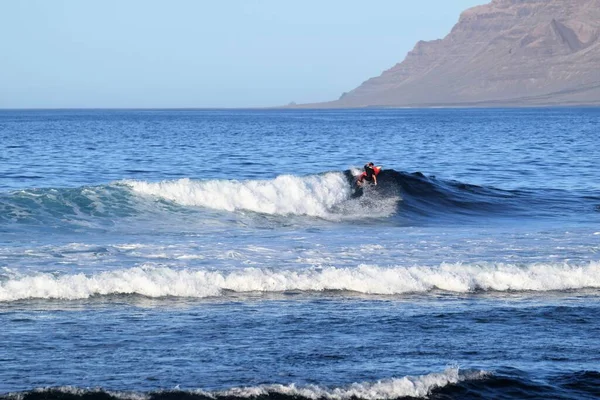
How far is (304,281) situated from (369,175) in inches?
674

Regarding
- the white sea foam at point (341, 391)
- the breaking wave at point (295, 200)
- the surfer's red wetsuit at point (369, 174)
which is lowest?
the breaking wave at point (295, 200)

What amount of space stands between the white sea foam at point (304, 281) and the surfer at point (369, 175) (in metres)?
15.3

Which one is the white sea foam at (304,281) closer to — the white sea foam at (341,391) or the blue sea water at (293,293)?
the blue sea water at (293,293)

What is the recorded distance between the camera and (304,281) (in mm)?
15289

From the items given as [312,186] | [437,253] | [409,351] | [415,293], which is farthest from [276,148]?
[409,351]

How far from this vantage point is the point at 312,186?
100 feet

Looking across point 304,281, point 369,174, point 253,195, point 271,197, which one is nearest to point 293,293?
point 304,281

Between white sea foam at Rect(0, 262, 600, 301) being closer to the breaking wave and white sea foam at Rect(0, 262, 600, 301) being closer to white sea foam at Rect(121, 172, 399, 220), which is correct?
the breaking wave

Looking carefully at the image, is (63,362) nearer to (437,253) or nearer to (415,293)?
(415,293)

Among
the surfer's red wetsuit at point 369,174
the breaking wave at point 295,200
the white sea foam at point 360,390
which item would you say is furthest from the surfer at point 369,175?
the white sea foam at point 360,390

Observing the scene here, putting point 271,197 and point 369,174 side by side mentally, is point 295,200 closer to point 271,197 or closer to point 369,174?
point 271,197

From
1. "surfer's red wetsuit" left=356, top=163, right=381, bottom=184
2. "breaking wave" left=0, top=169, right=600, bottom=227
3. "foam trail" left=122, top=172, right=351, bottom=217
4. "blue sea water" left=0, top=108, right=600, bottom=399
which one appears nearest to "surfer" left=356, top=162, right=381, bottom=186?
"surfer's red wetsuit" left=356, top=163, right=381, bottom=184

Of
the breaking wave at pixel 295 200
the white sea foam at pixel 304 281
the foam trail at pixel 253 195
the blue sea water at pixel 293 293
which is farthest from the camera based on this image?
the foam trail at pixel 253 195

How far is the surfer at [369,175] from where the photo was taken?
104 feet
